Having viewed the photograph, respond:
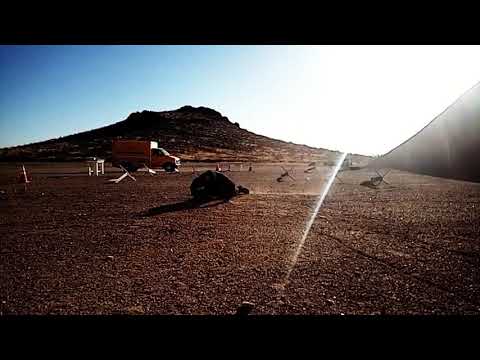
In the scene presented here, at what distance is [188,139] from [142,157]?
63.7m

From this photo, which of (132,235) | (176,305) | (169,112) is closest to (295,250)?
(176,305)

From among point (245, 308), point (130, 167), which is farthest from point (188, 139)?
point (245, 308)

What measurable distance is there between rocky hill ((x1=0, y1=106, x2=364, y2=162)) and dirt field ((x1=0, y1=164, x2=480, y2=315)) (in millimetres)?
66380

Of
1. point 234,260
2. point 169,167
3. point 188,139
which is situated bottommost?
point 169,167

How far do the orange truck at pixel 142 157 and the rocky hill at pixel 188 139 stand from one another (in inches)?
1658

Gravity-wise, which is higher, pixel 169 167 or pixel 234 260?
pixel 234 260

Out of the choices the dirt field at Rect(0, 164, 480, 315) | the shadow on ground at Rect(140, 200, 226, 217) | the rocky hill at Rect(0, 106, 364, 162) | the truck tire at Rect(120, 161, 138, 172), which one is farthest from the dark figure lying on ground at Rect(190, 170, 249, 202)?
the rocky hill at Rect(0, 106, 364, 162)

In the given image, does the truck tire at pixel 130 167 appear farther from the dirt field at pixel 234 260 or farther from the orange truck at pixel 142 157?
the dirt field at pixel 234 260

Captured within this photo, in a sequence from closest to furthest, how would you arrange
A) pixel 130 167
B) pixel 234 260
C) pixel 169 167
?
pixel 234 260 → pixel 130 167 → pixel 169 167

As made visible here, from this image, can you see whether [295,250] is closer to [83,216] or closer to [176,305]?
[176,305]

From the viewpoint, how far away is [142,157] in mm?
31656

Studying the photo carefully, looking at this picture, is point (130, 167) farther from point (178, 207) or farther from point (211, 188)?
point (178, 207)

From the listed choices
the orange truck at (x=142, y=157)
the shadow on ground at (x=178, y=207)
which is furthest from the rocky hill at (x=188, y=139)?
the shadow on ground at (x=178, y=207)
